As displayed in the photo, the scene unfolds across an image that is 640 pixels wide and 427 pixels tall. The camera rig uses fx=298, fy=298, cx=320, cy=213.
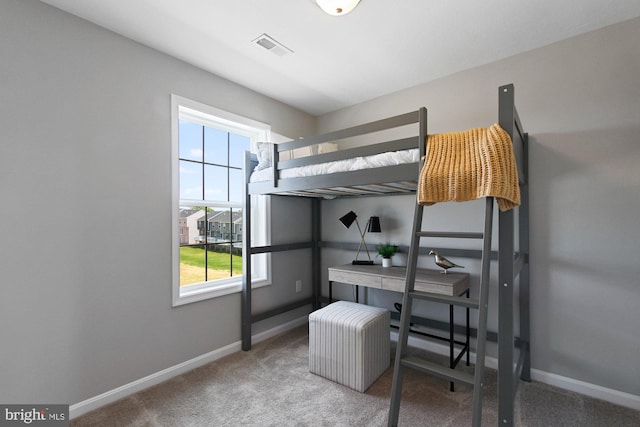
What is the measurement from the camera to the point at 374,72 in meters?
2.59

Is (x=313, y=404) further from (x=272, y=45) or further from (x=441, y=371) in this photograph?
(x=272, y=45)

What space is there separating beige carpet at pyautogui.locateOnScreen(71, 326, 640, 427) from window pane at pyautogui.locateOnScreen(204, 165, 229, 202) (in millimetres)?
1478

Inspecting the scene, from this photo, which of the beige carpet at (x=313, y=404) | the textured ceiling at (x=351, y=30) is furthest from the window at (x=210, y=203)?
the beige carpet at (x=313, y=404)

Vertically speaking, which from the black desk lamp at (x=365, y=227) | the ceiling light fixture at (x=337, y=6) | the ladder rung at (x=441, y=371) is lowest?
the ladder rung at (x=441, y=371)

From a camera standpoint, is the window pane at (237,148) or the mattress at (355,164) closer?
the mattress at (355,164)

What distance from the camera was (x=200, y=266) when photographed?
266cm

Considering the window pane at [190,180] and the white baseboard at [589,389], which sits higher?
the window pane at [190,180]

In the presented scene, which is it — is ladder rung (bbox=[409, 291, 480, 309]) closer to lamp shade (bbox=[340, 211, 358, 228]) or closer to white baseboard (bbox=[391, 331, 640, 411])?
white baseboard (bbox=[391, 331, 640, 411])

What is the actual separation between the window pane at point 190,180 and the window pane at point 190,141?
0.23 feet

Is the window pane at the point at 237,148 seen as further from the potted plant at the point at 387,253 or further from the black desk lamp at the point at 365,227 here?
the potted plant at the point at 387,253

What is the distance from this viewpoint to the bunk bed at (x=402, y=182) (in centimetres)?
149

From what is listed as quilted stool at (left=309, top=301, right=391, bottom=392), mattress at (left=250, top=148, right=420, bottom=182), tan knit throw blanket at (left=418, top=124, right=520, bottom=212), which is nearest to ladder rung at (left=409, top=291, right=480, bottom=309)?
tan knit throw blanket at (left=418, top=124, right=520, bottom=212)

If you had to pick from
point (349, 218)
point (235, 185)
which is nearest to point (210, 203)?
point (235, 185)

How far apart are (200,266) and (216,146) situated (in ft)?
3.66
